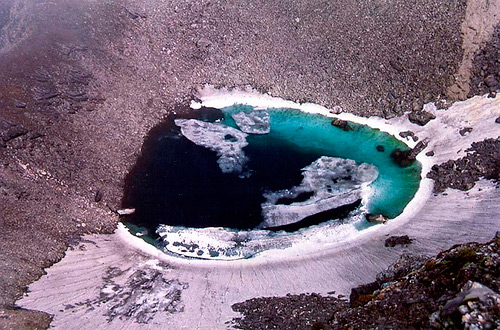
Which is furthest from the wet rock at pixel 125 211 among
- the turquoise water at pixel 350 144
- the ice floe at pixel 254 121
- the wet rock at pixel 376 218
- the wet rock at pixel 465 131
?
the wet rock at pixel 465 131

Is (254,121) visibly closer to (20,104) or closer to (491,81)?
(20,104)

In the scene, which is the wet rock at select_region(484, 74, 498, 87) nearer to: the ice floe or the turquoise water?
the turquoise water

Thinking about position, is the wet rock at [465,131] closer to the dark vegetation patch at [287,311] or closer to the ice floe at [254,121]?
the ice floe at [254,121]

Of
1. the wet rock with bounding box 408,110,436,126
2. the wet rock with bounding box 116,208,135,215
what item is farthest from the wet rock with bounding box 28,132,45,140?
the wet rock with bounding box 408,110,436,126

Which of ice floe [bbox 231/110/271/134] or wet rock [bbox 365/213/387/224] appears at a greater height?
ice floe [bbox 231/110/271/134]

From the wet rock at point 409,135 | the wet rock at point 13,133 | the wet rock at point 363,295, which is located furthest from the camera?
the wet rock at point 409,135

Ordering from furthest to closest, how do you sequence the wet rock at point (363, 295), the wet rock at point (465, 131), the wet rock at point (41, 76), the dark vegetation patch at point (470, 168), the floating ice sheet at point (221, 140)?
the wet rock at point (465, 131)
the floating ice sheet at point (221, 140)
the wet rock at point (41, 76)
the dark vegetation patch at point (470, 168)
the wet rock at point (363, 295)

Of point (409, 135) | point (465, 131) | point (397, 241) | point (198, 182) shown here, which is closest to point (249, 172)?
point (198, 182)

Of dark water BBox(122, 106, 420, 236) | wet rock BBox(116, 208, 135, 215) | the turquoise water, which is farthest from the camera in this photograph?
the turquoise water
